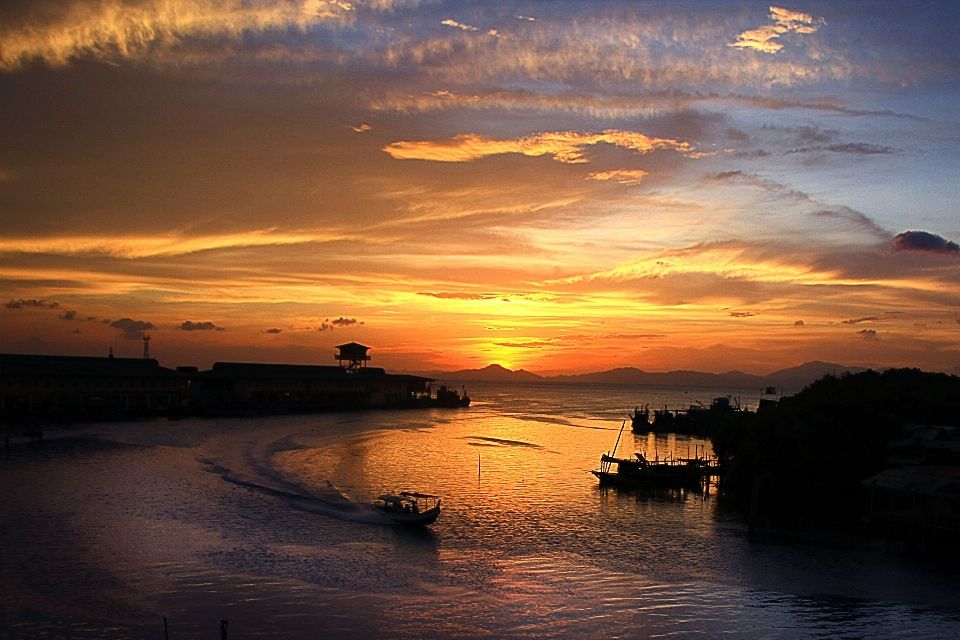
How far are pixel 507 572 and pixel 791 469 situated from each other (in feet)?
71.5

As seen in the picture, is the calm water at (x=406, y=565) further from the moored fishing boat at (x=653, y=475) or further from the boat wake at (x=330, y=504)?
the moored fishing boat at (x=653, y=475)

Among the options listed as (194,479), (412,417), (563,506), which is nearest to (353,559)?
(563,506)

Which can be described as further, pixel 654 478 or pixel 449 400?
pixel 449 400

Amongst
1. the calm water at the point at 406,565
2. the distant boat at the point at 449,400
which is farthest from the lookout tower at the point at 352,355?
the calm water at the point at 406,565

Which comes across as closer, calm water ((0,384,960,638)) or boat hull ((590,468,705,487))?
calm water ((0,384,960,638))

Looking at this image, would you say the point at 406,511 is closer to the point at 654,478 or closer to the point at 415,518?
the point at 415,518

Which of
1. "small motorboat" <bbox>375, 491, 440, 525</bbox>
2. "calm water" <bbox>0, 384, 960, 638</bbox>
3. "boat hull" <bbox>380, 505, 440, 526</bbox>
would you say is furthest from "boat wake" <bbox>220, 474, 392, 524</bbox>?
"boat hull" <bbox>380, 505, 440, 526</bbox>

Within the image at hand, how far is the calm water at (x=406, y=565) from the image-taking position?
22281mm

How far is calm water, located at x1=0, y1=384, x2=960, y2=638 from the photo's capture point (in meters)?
22.3

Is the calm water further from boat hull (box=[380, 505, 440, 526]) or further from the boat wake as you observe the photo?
boat hull (box=[380, 505, 440, 526])

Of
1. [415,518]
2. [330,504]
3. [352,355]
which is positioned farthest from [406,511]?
[352,355]

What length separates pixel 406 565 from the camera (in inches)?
1129

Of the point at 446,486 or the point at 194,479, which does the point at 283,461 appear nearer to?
the point at 194,479

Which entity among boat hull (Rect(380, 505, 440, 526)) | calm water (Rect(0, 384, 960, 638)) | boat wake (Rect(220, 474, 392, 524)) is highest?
boat hull (Rect(380, 505, 440, 526))
